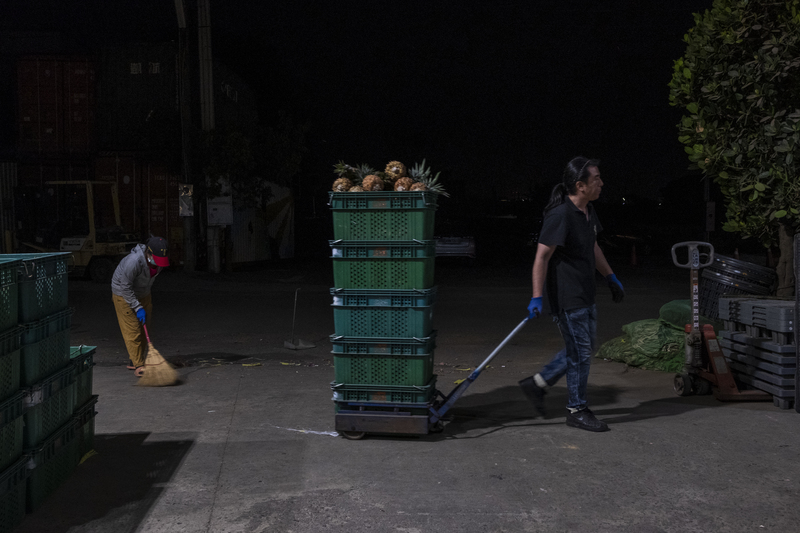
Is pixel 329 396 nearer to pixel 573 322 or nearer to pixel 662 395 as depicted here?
pixel 573 322

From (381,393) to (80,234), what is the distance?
17.0m

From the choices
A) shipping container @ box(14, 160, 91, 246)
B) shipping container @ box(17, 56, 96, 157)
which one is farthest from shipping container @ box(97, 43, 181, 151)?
shipping container @ box(14, 160, 91, 246)

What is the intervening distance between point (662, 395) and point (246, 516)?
184 inches

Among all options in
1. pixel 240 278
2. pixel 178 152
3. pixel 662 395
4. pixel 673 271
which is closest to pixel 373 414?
pixel 662 395

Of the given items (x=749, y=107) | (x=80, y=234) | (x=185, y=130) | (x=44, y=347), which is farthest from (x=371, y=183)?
(x=185, y=130)

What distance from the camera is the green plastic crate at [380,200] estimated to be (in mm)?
5738

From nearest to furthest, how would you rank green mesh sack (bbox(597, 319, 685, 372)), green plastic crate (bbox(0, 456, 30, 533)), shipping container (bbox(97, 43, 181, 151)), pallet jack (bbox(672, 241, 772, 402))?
1. green plastic crate (bbox(0, 456, 30, 533))
2. pallet jack (bbox(672, 241, 772, 402))
3. green mesh sack (bbox(597, 319, 685, 372))
4. shipping container (bbox(97, 43, 181, 151))

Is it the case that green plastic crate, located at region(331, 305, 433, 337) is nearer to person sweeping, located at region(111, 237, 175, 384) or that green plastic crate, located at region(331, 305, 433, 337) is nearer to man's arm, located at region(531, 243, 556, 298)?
man's arm, located at region(531, 243, 556, 298)

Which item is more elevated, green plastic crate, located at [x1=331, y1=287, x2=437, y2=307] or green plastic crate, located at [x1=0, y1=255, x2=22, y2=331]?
green plastic crate, located at [x1=0, y1=255, x2=22, y2=331]

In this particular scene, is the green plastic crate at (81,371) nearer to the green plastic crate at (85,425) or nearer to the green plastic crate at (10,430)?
the green plastic crate at (85,425)

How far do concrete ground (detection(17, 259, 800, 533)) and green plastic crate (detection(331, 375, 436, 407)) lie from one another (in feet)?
1.01

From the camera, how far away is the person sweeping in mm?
8023

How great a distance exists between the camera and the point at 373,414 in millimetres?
5734

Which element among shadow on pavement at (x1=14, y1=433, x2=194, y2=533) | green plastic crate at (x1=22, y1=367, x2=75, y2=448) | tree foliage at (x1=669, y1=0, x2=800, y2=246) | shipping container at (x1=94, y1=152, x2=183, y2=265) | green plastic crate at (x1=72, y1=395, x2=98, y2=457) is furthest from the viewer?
shipping container at (x1=94, y1=152, x2=183, y2=265)
